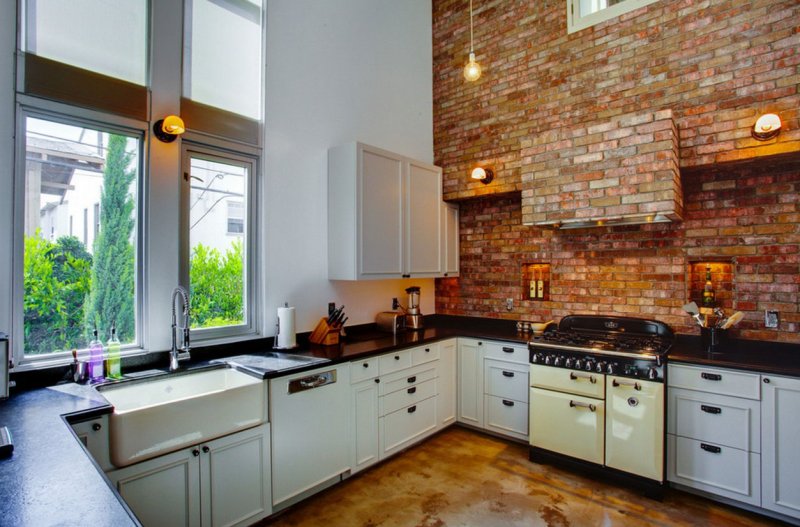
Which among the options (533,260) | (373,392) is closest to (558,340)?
(533,260)

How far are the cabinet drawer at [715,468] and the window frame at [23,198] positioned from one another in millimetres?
3585

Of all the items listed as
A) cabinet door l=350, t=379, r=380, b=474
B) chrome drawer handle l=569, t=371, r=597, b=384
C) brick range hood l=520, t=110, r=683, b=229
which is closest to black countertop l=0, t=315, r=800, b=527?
cabinet door l=350, t=379, r=380, b=474

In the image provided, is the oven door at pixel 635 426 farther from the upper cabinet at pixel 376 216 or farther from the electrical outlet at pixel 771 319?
the upper cabinet at pixel 376 216

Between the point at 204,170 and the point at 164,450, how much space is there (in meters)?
1.84

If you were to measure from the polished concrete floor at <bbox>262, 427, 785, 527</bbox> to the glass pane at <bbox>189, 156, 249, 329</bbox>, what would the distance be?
1415 mm

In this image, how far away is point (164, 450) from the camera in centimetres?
205

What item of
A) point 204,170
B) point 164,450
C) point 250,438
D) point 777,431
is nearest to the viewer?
point 164,450

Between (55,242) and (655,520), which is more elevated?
(55,242)

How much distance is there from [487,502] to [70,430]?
2.35 metres

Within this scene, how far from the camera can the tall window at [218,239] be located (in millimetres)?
2943

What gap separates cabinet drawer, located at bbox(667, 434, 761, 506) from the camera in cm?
262

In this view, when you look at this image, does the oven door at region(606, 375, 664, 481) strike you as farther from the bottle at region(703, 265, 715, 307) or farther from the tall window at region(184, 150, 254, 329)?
the tall window at region(184, 150, 254, 329)

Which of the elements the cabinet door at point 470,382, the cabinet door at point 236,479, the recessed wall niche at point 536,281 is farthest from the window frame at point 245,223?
the recessed wall niche at point 536,281

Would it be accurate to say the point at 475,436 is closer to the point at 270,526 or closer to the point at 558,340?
the point at 558,340
